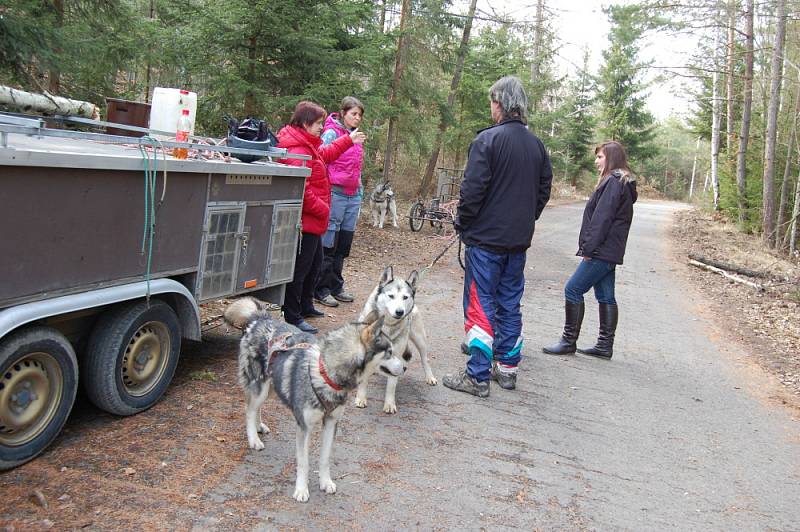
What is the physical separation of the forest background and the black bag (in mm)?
4470

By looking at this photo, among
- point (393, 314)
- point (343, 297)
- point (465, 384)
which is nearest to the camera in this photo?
point (393, 314)

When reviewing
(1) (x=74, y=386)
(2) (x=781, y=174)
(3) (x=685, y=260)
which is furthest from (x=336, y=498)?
(2) (x=781, y=174)

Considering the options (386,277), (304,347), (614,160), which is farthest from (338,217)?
(304,347)

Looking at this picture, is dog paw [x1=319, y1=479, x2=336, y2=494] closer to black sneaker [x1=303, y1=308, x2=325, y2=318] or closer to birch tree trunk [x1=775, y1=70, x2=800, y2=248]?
black sneaker [x1=303, y1=308, x2=325, y2=318]

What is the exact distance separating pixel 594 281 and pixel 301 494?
427 centimetres

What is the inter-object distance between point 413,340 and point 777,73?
49.8ft

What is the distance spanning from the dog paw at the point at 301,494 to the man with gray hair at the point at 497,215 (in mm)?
2144

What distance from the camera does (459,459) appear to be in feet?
13.0

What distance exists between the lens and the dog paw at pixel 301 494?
325 centimetres

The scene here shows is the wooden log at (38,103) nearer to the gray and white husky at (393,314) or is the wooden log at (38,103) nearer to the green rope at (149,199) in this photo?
the green rope at (149,199)

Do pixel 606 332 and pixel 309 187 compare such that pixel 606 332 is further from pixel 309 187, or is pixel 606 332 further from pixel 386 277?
pixel 309 187

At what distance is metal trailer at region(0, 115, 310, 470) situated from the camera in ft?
9.96

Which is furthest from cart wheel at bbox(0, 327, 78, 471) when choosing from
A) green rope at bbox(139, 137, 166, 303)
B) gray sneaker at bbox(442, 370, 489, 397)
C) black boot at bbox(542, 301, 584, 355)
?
black boot at bbox(542, 301, 584, 355)

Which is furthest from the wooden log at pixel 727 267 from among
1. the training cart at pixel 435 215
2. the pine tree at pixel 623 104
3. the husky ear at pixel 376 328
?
the pine tree at pixel 623 104
